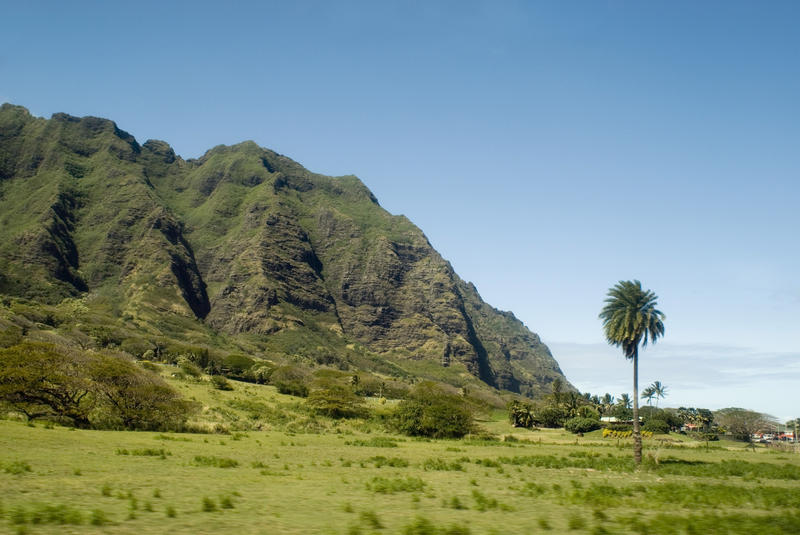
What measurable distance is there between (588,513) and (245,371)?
128 meters

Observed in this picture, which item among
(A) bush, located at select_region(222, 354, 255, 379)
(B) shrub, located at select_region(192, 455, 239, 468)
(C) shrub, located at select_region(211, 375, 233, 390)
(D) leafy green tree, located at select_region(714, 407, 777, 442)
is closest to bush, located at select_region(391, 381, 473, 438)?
(C) shrub, located at select_region(211, 375, 233, 390)

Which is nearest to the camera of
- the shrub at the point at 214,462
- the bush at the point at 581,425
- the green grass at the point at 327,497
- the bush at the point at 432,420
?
the green grass at the point at 327,497

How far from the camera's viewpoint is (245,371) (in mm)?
138250

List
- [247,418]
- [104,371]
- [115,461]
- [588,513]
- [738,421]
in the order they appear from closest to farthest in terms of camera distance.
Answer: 1. [588,513]
2. [115,461]
3. [104,371]
4. [247,418]
5. [738,421]

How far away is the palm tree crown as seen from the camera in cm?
5547

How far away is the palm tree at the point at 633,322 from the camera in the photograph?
55.4m

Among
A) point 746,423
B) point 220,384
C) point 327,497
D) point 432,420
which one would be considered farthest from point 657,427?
point 327,497

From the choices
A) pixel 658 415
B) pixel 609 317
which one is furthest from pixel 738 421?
pixel 609 317

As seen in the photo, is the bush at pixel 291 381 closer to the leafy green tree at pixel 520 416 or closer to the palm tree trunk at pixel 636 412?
the leafy green tree at pixel 520 416

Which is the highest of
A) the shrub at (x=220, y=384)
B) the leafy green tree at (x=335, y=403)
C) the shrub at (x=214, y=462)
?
the shrub at (x=220, y=384)

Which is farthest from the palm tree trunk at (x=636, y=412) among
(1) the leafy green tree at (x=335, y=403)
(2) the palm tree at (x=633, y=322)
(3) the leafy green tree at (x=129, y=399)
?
(1) the leafy green tree at (x=335, y=403)

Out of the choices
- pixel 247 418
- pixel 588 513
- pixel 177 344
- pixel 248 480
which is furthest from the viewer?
pixel 177 344

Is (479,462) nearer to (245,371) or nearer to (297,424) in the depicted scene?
(297,424)

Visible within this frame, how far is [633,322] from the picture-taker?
5538 cm
